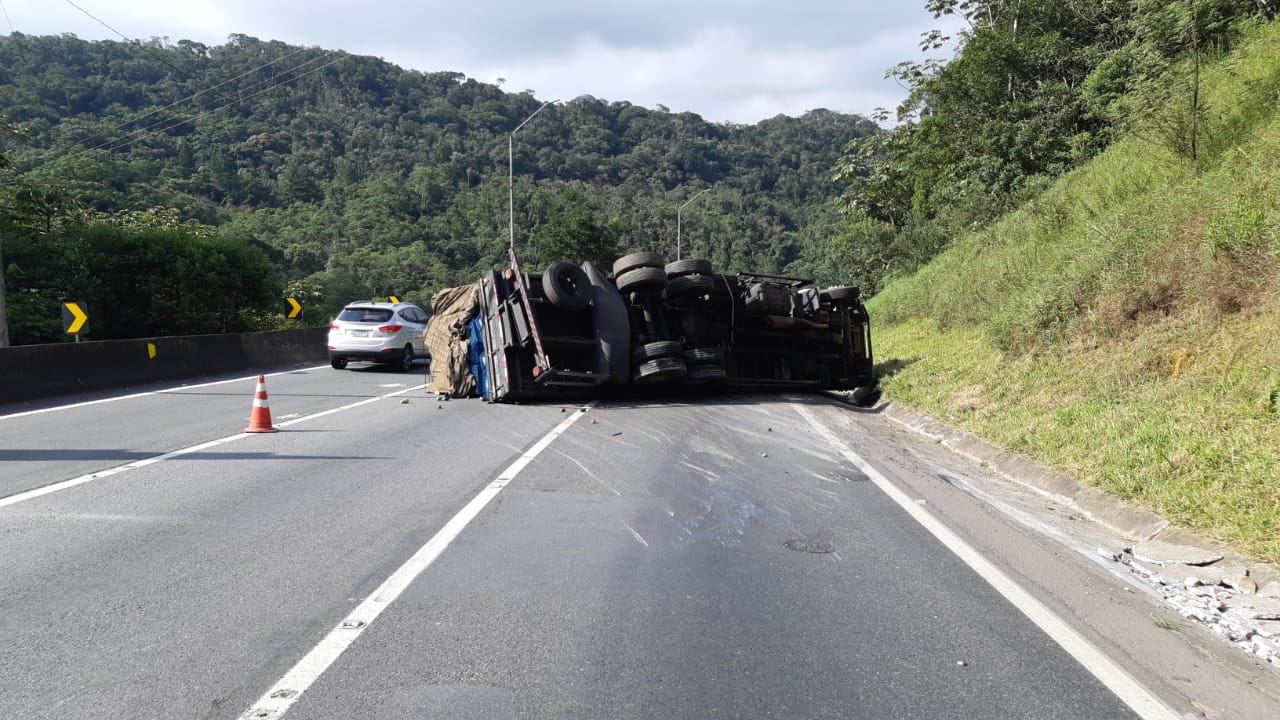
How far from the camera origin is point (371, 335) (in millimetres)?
20453

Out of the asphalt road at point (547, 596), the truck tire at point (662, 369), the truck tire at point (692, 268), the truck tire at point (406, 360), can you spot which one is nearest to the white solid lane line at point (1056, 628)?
the asphalt road at point (547, 596)

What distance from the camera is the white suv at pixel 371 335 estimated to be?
67.2ft

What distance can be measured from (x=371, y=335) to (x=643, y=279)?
372 inches

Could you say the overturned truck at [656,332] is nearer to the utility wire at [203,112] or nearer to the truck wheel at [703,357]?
the truck wheel at [703,357]

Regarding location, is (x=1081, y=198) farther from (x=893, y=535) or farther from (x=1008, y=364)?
(x=893, y=535)

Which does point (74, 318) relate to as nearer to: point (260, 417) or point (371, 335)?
point (371, 335)

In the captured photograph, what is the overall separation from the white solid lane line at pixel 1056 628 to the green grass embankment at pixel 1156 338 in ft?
5.10

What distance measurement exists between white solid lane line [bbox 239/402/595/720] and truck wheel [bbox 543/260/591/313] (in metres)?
6.30

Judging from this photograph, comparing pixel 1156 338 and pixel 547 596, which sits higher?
pixel 1156 338

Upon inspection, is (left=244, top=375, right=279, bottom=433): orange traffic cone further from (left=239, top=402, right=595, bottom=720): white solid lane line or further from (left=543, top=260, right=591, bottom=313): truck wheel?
(left=239, top=402, right=595, bottom=720): white solid lane line

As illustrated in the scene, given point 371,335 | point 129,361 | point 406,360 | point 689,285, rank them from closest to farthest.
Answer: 1. point 689,285
2. point 129,361
3. point 371,335
4. point 406,360

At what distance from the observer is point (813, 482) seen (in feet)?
25.9

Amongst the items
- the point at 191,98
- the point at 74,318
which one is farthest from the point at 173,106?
the point at 74,318

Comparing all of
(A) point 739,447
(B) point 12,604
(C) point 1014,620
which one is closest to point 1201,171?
(A) point 739,447
